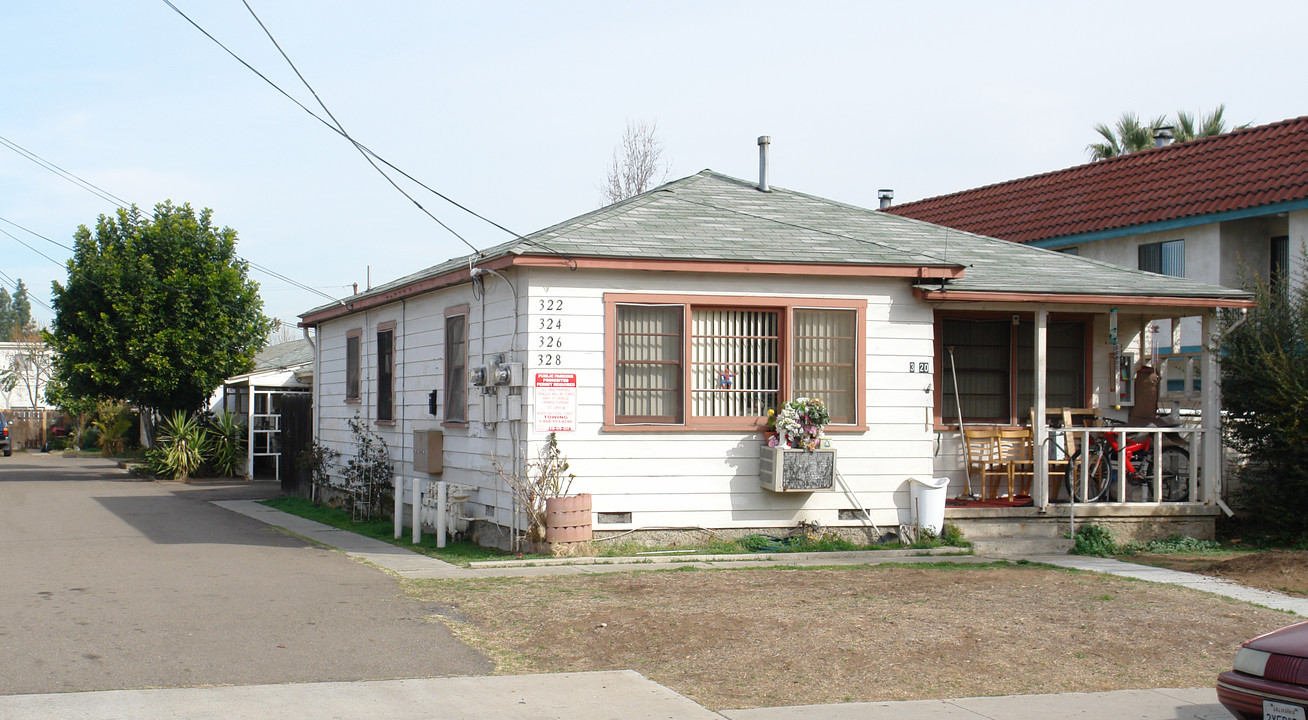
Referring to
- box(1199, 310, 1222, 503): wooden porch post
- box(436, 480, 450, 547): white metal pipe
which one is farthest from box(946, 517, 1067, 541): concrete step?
box(436, 480, 450, 547): white metal pipe

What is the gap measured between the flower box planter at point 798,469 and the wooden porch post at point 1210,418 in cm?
502

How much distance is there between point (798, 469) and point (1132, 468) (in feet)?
15.9

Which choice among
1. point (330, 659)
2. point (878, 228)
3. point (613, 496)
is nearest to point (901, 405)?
point (878, 228)

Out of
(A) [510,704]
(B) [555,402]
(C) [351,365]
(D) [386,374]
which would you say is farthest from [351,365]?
(A) [510,704]

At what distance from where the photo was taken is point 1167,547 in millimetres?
13555

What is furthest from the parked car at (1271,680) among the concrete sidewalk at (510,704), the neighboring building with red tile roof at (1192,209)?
the neighboring building with red tile roof at (1192,209)

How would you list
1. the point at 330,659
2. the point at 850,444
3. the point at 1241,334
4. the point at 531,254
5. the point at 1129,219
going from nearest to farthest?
1. the point at 330,659
2. the point at 531,254
3. the point at 850,444
4. the point at 1241,334
5. the point at 1129,219

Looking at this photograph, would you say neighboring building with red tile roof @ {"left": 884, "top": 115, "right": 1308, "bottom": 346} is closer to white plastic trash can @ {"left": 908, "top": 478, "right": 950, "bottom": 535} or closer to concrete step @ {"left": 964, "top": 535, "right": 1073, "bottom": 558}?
concrete step @ {"left": 964, "top": 535, "right": 1073, "bottom": 558}

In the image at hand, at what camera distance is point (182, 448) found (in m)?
26.3

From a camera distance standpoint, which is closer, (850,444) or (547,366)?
(547,366)

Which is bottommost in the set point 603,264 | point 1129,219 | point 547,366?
point 547,366

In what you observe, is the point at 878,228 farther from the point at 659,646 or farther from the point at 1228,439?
the point at 659,646

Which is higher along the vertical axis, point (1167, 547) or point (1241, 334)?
point (1241, 334)

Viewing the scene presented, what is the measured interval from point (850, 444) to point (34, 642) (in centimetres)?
847
